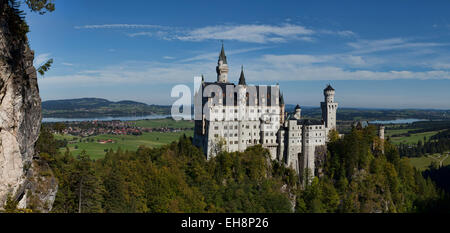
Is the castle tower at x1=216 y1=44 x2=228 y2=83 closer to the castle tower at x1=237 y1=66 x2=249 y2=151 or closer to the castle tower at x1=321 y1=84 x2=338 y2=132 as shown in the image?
the castle tower at x1=237 y1=66 x2=249 y2=151

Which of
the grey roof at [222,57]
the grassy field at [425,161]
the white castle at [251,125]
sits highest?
the grey roof at [222,57]

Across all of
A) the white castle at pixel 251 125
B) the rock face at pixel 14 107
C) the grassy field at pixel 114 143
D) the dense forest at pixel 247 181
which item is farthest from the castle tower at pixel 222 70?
the grassy field at pixel 114 143

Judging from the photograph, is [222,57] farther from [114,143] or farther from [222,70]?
[114,143]

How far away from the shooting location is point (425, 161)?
5177 inches

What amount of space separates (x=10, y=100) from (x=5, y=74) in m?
1.81

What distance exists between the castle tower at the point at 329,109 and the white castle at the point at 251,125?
62 cm

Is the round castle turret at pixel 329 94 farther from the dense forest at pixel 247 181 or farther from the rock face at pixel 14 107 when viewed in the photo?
the rock face at pixel 14 107

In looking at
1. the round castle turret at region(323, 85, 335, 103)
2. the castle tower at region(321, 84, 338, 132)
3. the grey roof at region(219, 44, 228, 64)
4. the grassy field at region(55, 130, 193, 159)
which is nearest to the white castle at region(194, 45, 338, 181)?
the grey roof at region(219, 44, 228, 64)

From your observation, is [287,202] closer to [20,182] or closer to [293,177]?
[293,177]

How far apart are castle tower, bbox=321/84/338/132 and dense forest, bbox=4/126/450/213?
3980mm

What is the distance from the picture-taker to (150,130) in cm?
18912

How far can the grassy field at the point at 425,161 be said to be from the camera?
125m

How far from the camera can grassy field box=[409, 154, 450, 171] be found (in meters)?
125
